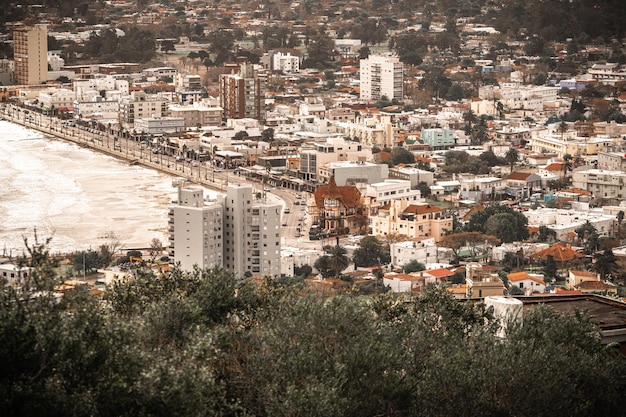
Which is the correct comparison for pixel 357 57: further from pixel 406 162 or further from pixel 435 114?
pixel 406 162

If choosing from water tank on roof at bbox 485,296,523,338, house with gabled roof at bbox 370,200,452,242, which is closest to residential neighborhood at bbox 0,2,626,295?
house with gabled roof at bbox 370,200,452,242

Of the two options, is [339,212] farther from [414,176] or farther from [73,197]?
[73,197]

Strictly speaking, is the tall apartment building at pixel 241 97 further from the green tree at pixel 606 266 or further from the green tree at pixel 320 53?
the green tree at pixel 606 266

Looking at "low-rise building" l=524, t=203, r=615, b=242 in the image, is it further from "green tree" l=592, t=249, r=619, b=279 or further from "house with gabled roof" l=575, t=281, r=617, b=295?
"house with gabled roof" l=575, t=281, r=617, b=295

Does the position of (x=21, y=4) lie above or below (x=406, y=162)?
above

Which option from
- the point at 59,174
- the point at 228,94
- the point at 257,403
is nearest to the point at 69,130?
the point at 228,94

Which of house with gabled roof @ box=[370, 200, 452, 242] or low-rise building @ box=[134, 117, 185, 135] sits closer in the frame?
house with gabled roof @ box=[370, 200, 452, 242]

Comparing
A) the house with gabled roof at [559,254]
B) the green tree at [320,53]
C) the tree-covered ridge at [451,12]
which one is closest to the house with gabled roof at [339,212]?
the house with gabled roof at [559,254]
